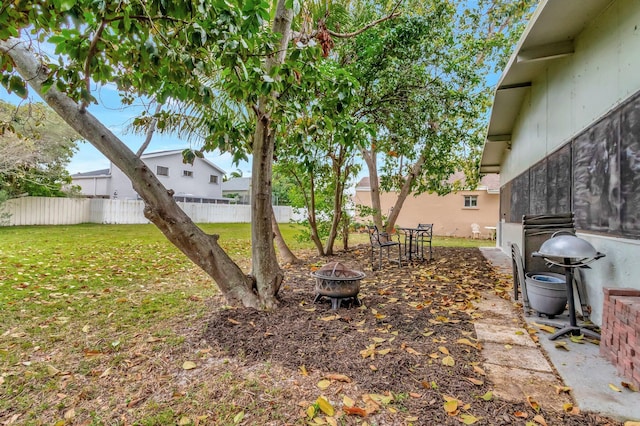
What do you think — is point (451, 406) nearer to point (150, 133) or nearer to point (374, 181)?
point (150, 133)

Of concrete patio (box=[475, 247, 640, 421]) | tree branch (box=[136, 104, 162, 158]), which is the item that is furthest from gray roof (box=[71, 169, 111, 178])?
concrete patio (box=[475, 247, 640, 421])

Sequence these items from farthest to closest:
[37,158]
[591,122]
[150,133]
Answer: [37,158]
[591,122]
[150,133]

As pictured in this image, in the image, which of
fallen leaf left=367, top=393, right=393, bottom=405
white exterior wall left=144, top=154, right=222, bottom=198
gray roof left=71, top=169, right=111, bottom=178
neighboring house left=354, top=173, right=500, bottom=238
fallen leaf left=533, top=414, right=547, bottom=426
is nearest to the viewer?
fallen leaf left=533, top=414, right=547, bottom=426

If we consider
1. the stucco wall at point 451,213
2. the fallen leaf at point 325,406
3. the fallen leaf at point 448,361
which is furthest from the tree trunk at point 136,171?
the stucco wall at point 451,213

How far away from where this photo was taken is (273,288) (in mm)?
3863

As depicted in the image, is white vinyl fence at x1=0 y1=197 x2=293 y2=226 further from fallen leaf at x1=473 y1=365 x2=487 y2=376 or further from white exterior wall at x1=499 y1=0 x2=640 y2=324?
fallen leaf at x1=473 y1=365 x2=487 y2=376

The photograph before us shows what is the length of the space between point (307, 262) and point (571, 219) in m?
4.94

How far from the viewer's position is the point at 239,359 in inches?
106

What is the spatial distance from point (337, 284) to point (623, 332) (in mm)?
2475

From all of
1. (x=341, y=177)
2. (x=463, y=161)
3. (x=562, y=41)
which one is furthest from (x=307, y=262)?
(x=463, y=161)

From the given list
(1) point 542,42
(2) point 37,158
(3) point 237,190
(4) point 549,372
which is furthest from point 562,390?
(3) point 237,190

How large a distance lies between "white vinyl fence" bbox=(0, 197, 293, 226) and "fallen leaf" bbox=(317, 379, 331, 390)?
13619 millimetres

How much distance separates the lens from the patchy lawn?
2.03 metres

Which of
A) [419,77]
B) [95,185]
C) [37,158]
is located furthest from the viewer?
[95,185]
